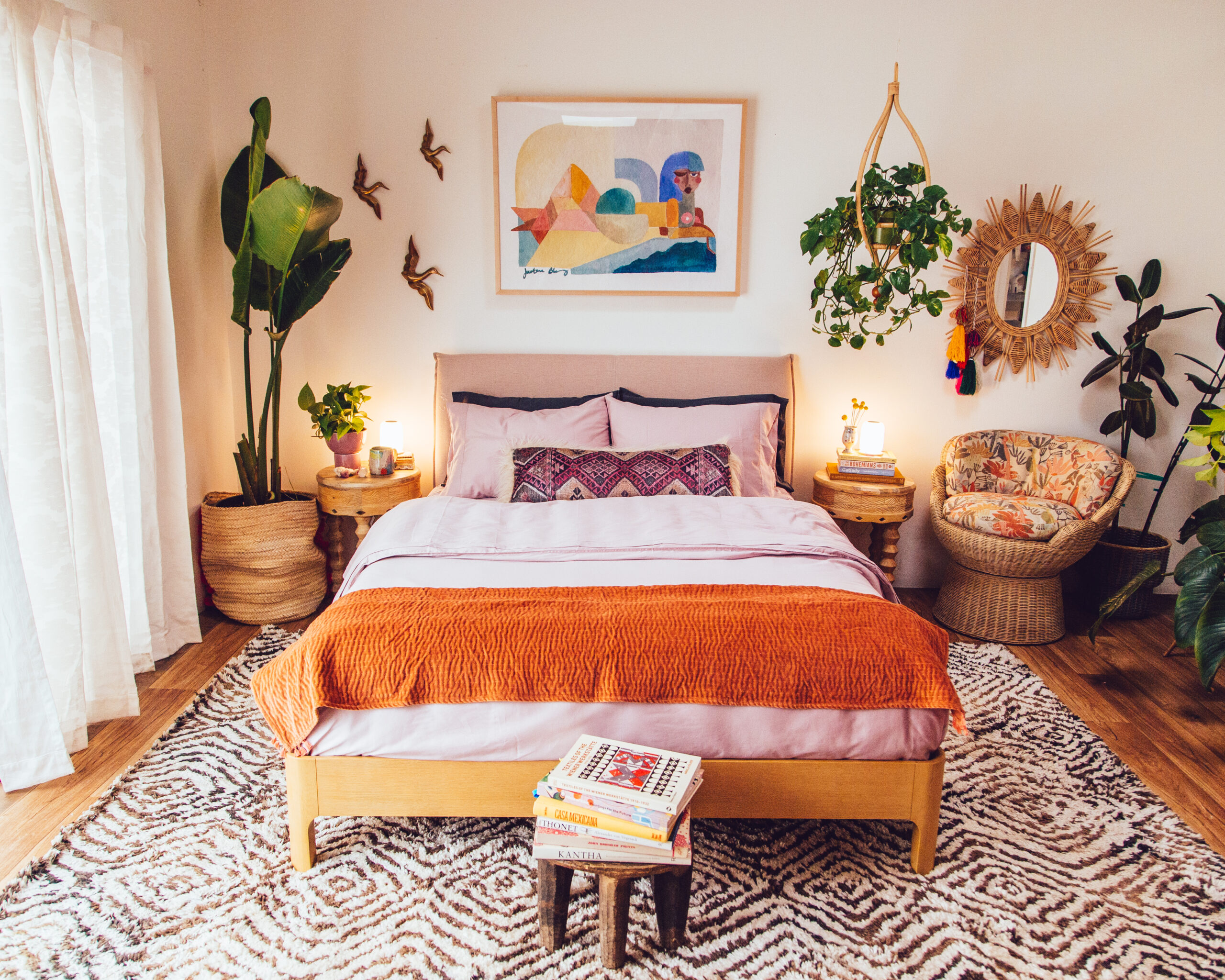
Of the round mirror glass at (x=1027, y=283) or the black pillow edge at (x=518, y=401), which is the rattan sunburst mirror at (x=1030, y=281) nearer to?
the round mirror glass at (x=1027, y=283)

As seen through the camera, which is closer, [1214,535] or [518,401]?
[1214,535]

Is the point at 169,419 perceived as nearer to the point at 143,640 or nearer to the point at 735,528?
the point at 143,640

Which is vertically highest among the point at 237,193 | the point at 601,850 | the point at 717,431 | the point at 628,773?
the point at 237,193

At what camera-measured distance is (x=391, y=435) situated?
374 cm

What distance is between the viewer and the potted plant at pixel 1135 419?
341 cm

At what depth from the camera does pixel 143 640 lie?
2.91m

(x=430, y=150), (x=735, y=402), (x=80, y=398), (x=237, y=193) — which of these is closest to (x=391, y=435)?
(x=237, y=193)

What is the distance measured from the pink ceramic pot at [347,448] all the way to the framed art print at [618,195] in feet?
3.13

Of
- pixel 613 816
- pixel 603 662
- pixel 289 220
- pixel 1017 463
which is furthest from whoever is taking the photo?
pixel 1017 463

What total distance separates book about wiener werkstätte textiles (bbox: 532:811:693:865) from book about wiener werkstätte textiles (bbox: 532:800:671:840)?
3cm

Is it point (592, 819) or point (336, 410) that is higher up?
point (336, 410)

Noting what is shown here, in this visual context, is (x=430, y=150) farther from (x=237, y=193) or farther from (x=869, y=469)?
(x=869, y=469)

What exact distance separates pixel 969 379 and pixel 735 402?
112 centimetres

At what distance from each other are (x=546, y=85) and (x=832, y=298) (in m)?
1.59
